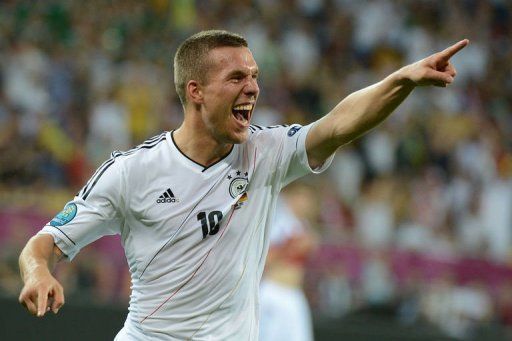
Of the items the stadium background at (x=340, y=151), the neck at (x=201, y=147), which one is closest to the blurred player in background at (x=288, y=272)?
the stadium background at (x=340, y=151)

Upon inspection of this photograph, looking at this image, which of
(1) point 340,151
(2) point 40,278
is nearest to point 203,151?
(2) point 40,278

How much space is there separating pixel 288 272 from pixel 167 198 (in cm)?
413

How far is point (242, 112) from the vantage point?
14.6 ft

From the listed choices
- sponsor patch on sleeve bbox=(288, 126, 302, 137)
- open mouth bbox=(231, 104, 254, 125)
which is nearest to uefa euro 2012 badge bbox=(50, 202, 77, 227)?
open mouth bbox=(231, 104, 254, 125)

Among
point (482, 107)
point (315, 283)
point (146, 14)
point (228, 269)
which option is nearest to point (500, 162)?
point (482, 107)

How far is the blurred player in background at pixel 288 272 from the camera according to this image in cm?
836

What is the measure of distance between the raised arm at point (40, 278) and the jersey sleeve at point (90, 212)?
0.05 m

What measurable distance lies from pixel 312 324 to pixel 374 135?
130 inches

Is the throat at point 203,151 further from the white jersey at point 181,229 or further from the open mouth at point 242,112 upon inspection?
the open mouth at point 242,112

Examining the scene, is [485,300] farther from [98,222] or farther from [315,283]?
[98,222]

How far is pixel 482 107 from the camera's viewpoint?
525 inches

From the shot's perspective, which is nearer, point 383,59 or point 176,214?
point 176,214

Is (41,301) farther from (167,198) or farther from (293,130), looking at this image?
(293,130)

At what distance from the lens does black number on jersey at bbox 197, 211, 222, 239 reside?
175 inches
